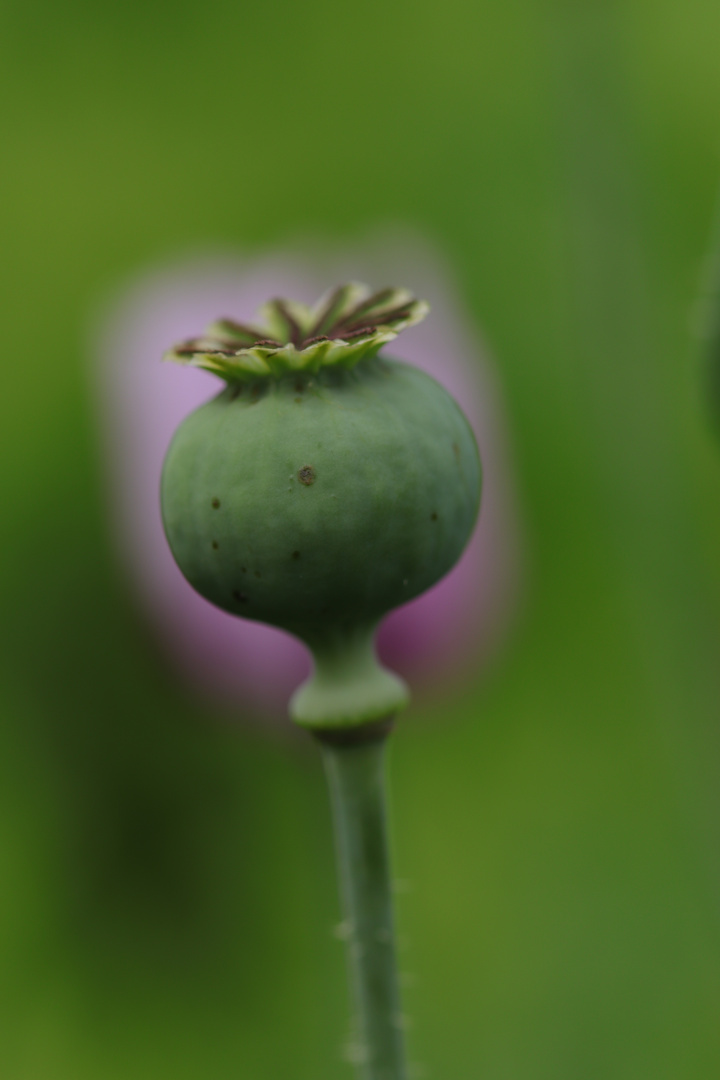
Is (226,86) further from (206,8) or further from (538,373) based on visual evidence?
(538,373)

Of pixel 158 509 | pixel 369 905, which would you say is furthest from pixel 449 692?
pixel 369 905

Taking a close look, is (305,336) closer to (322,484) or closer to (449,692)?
(322,484)

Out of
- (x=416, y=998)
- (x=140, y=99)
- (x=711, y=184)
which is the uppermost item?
(x=140, y=99)

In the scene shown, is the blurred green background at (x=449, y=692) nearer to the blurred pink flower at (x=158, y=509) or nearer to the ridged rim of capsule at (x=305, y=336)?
the blurred pink flower at (x=158, y=509)

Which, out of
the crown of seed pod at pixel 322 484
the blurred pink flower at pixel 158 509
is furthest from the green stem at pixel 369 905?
the blurred pink flower at pixel 158 509

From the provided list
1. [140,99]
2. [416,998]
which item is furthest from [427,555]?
[140,99]

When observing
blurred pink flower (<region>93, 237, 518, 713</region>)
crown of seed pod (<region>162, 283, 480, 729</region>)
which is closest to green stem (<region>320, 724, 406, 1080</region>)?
crown of seed pod (<region>162, 283, 480, 729</region>)
